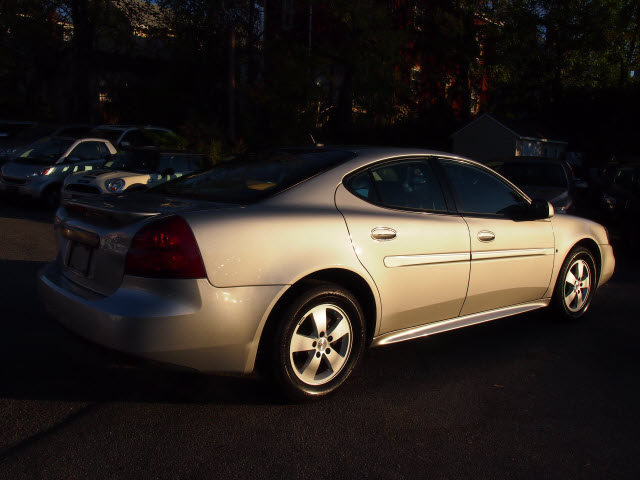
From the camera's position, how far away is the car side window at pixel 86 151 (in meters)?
13.8

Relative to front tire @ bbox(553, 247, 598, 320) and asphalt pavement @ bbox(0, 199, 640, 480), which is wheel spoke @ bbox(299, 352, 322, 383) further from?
front tire @ bbox(553, 247, 598, 320)

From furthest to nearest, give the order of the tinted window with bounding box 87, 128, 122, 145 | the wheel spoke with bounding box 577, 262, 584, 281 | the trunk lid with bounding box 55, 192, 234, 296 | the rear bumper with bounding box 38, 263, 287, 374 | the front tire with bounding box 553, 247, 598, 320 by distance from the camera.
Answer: the tinted window with bounding box 87, 128, 122, 145
the wheel spoke with bounding box 577, 262, 584, 281
the front tire with bounding box 553, 247, 598, 320
the trunk lid with bounding box 55, 192, 234, 296
the rear bumper with bounding box 38, 263, 287, 374

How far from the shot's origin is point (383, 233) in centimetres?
398

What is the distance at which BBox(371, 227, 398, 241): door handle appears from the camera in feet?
12.9

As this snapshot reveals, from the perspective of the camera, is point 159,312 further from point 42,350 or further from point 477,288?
point 477,288

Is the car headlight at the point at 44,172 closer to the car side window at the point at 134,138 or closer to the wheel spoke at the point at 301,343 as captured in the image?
the car side window at the point at 134,138

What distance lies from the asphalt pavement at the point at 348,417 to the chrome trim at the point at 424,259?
0.79 meters

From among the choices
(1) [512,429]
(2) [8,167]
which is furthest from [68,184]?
(1) [512,429]

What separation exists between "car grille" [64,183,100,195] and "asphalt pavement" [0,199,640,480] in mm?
6338

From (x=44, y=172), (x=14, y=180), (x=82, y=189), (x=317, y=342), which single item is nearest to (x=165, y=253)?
(x=317, y=342)

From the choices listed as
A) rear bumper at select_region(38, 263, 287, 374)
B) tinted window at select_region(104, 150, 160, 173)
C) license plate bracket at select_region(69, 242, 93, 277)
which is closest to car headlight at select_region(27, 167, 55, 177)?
tinted window at select_region(104, 150, 160, 173)

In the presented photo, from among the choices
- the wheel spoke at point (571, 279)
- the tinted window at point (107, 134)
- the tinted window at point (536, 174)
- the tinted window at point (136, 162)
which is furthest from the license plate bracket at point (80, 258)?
the tinted window at point (107, 134)

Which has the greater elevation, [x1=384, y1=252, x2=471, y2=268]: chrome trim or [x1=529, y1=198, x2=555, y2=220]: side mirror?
[x1=529, y1=198, x2=555, y2=220]: side mirror

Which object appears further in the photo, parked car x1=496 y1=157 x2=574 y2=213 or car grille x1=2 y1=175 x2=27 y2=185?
car grille x1=2 y1=175 x2=27 y2=185
